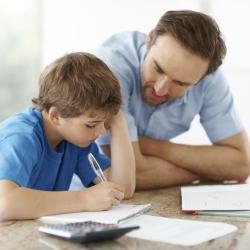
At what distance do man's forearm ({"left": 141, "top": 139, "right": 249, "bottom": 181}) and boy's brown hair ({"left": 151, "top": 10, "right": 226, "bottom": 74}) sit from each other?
0.27 meters

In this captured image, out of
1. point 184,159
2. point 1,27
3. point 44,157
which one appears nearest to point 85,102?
point 44,157

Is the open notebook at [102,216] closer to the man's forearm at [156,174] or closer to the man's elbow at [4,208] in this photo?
the man's elbow at [4,208]

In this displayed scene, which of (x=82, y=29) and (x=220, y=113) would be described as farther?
(x=82, y=29)

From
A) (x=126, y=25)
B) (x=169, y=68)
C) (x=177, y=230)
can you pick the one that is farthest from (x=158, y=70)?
(x=126, y=25)

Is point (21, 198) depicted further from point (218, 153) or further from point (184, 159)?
point (218, 153)

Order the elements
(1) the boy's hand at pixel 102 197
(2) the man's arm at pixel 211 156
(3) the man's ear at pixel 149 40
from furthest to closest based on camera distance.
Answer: (2) the man's arm at pixel 211 156 < (3) the man's ear at pixel 149 40 < (1) the boy's hand at pixel 102 197

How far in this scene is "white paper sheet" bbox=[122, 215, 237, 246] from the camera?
41.2 inches

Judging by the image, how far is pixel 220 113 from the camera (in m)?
1.89

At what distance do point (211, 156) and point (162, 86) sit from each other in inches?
13.8

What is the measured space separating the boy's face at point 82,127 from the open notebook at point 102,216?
21 centimetres

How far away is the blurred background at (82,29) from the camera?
9.75 feet

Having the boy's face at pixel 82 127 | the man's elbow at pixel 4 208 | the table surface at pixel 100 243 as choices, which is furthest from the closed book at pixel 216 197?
the man's elbow at pixel 4 208

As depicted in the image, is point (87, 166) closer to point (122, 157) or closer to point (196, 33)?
point (122, 157)

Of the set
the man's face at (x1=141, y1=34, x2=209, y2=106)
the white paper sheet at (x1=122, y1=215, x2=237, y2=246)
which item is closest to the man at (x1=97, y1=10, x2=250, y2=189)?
the man's face at (x1=141, y1=34, x2=209, y2=106)
